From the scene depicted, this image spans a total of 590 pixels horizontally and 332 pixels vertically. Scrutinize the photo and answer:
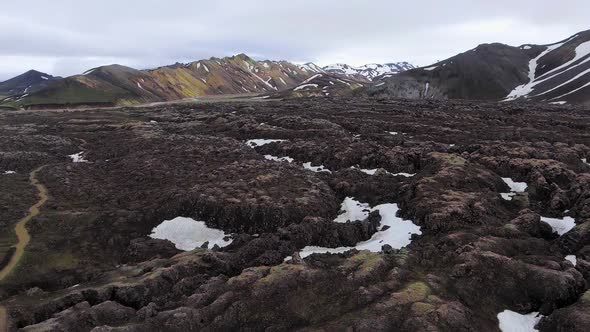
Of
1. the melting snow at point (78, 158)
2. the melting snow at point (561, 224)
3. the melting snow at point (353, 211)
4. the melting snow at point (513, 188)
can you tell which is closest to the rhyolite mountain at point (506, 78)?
the melting snow at point (513, 188)

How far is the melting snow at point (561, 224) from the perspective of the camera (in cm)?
3481

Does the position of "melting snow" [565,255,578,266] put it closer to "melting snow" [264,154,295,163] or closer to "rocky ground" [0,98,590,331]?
"rocky ground" [0,98,590,331]

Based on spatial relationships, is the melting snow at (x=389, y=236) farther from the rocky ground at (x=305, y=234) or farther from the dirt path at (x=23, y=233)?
the dirt path at (x=23, y=233)

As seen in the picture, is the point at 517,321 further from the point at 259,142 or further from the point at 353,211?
the point at 259,142

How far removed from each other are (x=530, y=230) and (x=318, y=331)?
21256mm

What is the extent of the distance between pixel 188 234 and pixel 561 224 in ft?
107

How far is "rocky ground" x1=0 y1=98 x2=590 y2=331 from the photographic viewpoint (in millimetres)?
24719

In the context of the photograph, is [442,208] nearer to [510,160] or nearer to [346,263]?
[346,263]

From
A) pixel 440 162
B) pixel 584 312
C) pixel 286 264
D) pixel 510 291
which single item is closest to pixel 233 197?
pixel 286 264

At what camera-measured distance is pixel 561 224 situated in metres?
35.7

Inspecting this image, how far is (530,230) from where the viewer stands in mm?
34000

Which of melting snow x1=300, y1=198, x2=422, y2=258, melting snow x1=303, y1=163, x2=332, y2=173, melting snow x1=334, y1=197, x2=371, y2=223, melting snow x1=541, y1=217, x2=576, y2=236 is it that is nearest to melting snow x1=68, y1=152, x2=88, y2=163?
melting snow x1=303, y1=163, x2=332, y2=173

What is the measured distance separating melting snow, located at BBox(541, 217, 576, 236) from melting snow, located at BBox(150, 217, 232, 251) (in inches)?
1075

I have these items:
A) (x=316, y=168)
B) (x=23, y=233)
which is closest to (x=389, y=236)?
(x=316, y=168)
